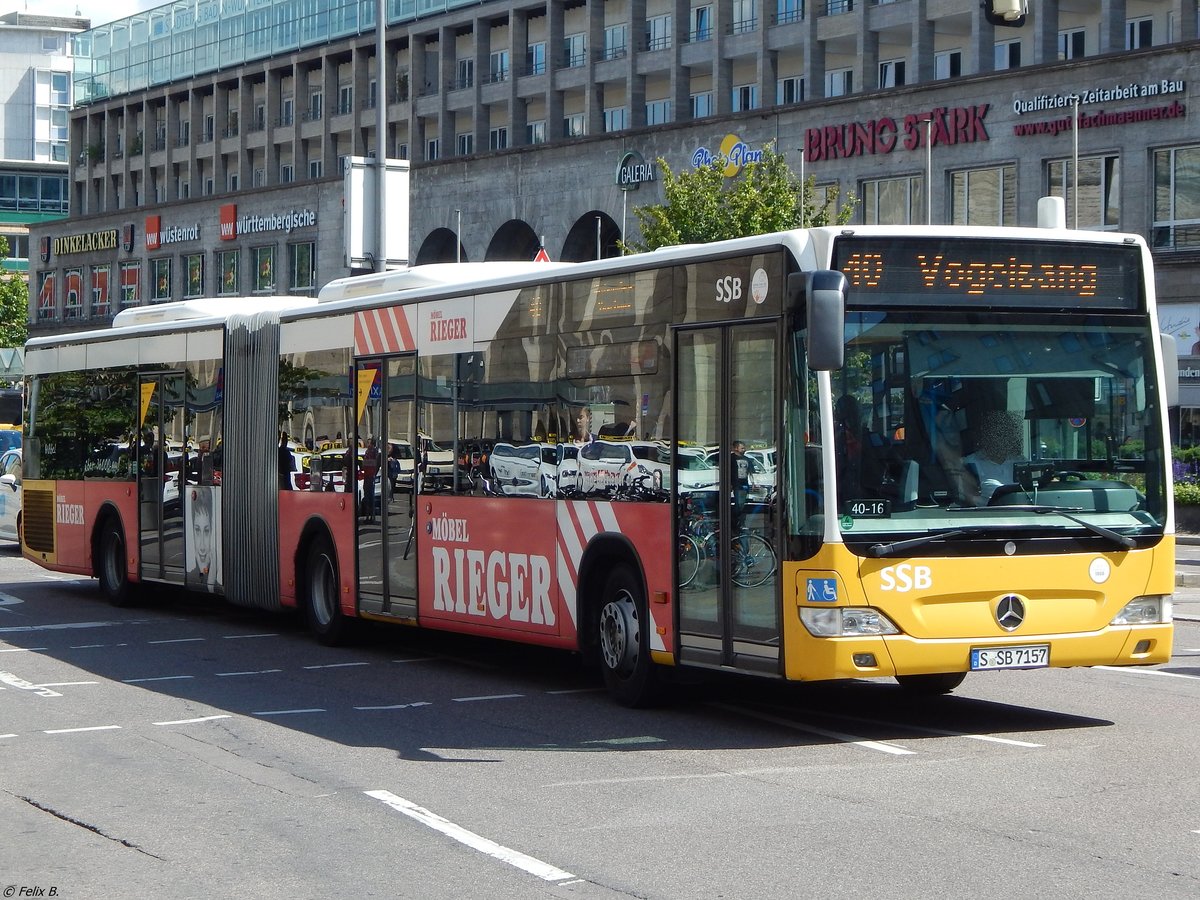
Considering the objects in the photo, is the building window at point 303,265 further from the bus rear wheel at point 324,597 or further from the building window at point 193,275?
the bus rear wheel at point 324,597

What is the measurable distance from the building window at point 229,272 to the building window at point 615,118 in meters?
17.6

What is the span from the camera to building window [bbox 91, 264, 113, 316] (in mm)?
78125

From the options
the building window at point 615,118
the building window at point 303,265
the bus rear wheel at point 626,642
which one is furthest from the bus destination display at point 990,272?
the building window at point 303,265

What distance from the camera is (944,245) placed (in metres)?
10.4

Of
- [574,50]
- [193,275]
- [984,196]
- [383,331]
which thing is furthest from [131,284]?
[383,331]

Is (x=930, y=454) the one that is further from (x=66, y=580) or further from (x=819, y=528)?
(x=66, y=580)

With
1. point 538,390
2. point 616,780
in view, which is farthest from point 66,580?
point 616,780

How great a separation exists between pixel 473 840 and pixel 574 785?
1389 millimetres

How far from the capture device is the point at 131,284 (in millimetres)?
76750

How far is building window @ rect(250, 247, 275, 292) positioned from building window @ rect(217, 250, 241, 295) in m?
1.22

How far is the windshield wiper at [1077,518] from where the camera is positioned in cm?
1027

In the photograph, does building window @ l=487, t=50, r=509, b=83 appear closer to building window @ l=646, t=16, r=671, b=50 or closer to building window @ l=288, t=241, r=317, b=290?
building window @ l=646, t=16, r=671, b=50

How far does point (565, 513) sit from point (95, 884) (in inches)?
228

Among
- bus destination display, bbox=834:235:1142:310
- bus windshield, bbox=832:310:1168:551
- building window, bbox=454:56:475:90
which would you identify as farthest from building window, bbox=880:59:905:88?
bus windshield, bbox=832:310:1168:551
